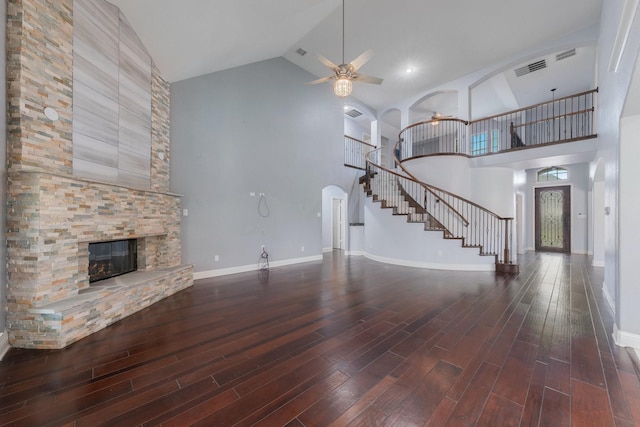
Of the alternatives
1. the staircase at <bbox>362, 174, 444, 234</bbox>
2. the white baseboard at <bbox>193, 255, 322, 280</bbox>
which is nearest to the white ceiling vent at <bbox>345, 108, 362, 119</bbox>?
the staircase at <bbox>362, 174, 444, 234</bbox>

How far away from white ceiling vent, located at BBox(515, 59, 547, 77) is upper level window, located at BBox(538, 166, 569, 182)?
3.81m

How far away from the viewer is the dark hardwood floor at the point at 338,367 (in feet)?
5.08

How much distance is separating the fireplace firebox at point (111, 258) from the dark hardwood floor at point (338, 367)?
90 centimetres

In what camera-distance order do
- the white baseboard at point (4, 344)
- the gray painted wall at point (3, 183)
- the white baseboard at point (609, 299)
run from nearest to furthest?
the white baseboard at point (4, 344), the gray painted wall at point (3, 183), the white baseboard at point (609, 299)

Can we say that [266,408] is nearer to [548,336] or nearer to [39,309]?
[39,309]

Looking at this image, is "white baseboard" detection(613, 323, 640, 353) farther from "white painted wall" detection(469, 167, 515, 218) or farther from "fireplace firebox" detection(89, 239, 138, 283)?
"fireplace firebox" detection(89, 239, 138, 283)

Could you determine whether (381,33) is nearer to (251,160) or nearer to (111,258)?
(251,160)

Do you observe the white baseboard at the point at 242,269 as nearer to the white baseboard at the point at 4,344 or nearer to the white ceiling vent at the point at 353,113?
A: the white baseboard at the point at 4,344

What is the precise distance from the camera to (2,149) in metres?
2.31

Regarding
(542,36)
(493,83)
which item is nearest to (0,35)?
(542,36)

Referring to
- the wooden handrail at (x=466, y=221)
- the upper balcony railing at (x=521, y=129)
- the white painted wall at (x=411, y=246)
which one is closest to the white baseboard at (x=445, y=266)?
the white painted wall at (x=411, y=246)

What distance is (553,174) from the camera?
8938 mm

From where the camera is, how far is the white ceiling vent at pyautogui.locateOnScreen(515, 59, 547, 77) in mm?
6575

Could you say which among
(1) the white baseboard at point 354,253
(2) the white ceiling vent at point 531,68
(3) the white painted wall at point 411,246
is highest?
(2) the white ceiling vent at point 531,68
